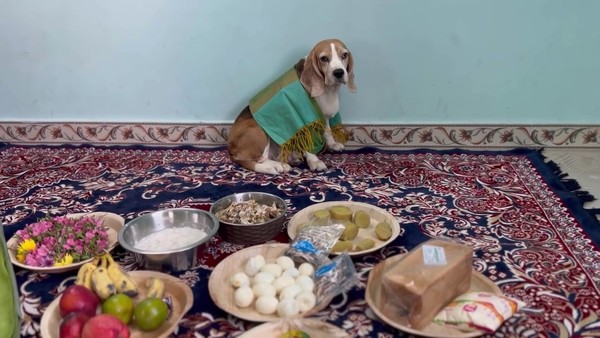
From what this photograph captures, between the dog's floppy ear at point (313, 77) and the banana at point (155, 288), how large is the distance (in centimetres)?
119

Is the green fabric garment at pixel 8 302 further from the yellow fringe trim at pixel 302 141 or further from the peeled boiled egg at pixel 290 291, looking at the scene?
the yellow fringe trim at pixel 302 141

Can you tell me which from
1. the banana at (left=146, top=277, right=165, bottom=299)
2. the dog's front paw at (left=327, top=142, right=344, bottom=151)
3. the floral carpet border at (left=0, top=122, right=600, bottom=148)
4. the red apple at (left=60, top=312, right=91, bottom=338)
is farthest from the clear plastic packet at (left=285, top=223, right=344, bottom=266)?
the floral carpet border at (left=0, top=122, right=600, bottom=148)

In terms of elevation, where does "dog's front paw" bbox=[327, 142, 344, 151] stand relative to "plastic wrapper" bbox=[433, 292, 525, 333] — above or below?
above

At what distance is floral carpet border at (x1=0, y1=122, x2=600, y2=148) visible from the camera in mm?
2533

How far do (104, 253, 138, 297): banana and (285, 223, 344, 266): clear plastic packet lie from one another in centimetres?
44

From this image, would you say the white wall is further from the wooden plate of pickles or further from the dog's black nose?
the wooden plate of pickles

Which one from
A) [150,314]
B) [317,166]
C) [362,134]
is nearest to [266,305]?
[150,314]

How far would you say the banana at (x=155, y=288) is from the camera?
51.7 inches

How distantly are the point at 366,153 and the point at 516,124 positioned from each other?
76 cm

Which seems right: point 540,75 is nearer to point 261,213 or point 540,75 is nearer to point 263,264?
point 261,213

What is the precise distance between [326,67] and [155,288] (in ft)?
4.15

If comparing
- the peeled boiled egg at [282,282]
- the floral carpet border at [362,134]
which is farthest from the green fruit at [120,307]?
the floral carpet border at [362,134]

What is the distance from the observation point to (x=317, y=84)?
225 centimetres

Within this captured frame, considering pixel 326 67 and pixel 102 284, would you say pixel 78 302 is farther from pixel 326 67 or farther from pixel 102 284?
pixel 326 67
